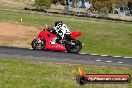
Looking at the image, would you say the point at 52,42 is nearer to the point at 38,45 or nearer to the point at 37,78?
the point at 38,45

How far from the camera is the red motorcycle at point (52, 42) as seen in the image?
86.7ft

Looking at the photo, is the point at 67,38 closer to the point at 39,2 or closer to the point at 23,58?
the point at 23,58

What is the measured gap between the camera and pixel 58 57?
2375 cm

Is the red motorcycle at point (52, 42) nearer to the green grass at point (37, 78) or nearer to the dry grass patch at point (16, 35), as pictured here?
the green grass at point (37, 78)

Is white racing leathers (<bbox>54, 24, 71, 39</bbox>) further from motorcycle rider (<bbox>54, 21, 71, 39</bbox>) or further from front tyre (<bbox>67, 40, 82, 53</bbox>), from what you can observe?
front tyre (<bbox>67, 40, 82, 53</bbox>)

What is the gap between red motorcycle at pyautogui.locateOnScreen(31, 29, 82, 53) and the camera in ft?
86.7

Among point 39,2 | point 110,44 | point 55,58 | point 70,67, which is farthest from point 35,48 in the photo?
point 39,2

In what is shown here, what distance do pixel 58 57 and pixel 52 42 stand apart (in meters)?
3.03

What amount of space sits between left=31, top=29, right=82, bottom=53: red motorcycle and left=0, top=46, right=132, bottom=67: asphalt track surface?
3.17 feet

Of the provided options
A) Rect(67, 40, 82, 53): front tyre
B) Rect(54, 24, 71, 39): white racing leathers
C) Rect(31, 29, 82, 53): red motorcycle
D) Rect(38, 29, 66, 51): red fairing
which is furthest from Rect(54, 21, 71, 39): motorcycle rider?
Rect(67, 40, 82, 53): front tyre

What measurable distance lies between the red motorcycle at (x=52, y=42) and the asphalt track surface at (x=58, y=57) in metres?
0.97

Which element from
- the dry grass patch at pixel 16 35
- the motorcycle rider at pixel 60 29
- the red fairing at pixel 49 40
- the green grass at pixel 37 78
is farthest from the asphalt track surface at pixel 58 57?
the dry grass patch at pixel 16 35

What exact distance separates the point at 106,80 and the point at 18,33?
30.9 metres

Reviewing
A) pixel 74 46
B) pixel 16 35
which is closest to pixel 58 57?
pixel 74 46
